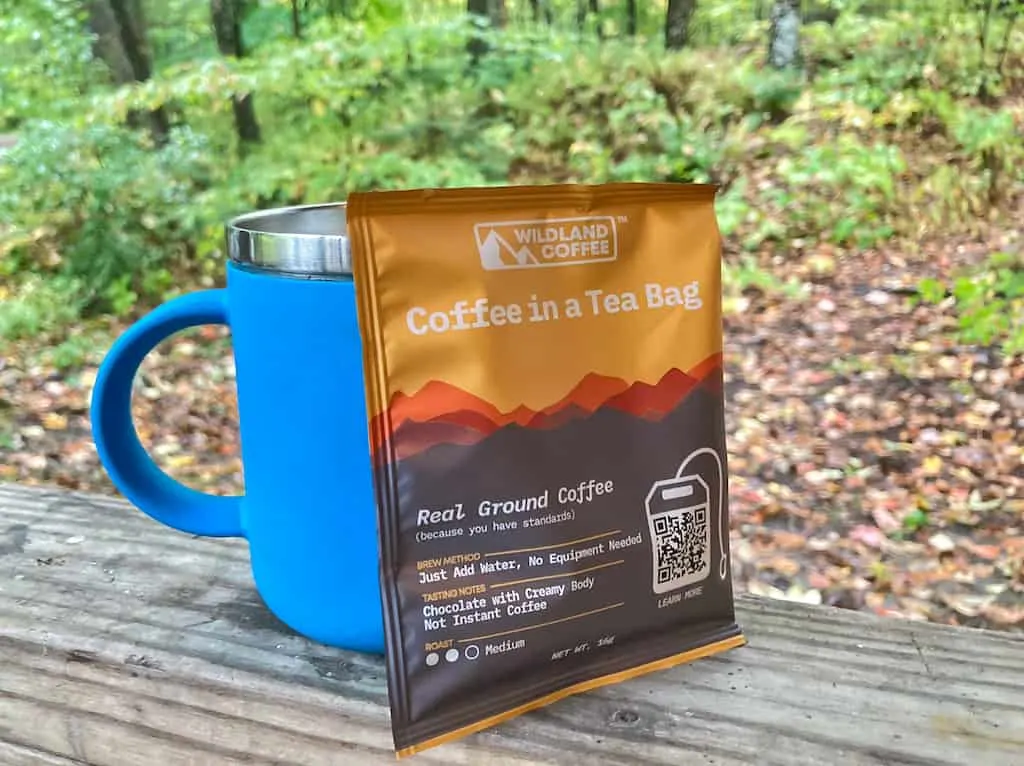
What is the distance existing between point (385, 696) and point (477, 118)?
126 inches

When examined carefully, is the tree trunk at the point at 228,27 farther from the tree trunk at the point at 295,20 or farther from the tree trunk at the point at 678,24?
the tree trunk at the point at 678,24

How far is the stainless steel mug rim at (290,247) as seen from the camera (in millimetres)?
Result: 391

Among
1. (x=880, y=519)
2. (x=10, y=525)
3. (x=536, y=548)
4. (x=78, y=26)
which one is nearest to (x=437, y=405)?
(x=536, y=548)

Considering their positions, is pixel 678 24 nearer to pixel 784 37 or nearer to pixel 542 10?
pixel 784 37

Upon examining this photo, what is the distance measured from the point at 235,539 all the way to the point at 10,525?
17 centimetres

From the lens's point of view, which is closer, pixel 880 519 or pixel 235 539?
pixel 235 539

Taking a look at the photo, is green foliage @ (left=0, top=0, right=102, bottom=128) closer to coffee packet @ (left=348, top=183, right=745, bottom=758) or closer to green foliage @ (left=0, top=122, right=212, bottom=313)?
green foliage @ (left=0, top=122, right=212, bottom=313)

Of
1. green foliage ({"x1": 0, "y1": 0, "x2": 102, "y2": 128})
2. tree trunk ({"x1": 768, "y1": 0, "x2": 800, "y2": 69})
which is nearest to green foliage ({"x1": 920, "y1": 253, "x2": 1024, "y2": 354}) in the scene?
Result: tree trunk ({"x1": 768, "y1": 0, "x2": 800, "y2": 69})

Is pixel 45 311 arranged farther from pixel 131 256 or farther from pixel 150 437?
pixel 150 437

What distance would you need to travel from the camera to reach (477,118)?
3414mm

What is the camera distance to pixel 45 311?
253 cm

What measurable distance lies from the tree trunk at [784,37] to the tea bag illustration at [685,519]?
3.50m

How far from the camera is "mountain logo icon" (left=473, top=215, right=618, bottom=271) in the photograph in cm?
38

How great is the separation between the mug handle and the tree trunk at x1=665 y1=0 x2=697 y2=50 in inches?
138
